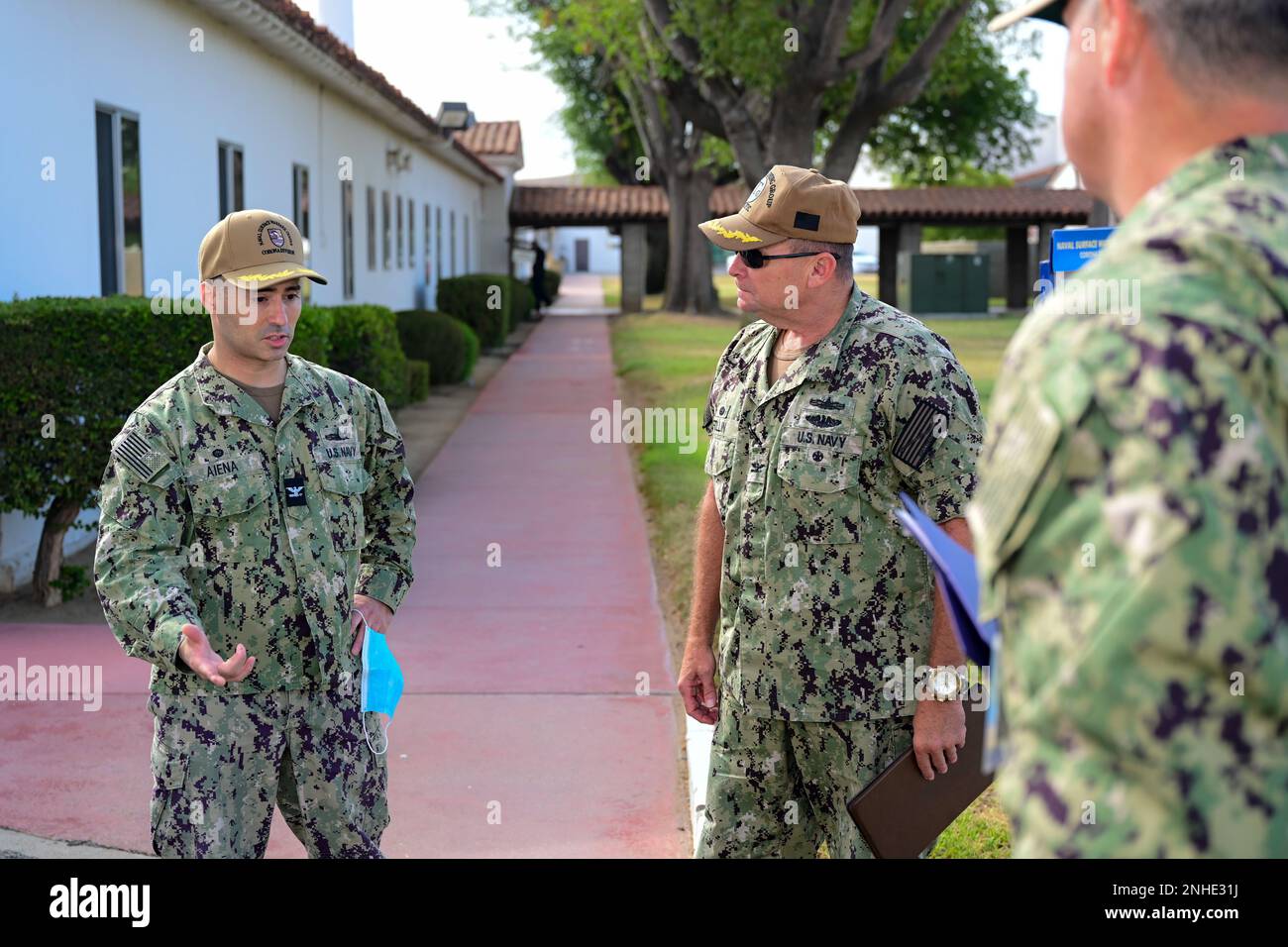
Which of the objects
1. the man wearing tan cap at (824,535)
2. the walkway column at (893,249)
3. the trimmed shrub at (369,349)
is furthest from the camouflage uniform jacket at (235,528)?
the walkway column at (893,249)

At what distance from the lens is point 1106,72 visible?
4.98 feet

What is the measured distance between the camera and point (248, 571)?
3518mm

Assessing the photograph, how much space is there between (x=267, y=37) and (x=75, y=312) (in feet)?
21.3

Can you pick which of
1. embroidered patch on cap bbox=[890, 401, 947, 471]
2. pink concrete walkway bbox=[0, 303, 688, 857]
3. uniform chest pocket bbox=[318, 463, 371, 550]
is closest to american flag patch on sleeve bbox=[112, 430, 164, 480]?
uniform chest pocket bbox=[318, 463, 371, 550]

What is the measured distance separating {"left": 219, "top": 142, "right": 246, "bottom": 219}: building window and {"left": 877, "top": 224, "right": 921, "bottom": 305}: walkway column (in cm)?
2785

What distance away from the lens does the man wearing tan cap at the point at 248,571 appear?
3.44 metres

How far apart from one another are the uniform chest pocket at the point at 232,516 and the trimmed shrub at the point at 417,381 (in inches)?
586

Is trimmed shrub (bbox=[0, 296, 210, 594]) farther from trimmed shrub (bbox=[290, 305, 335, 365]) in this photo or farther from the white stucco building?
trimmed shrub (bbox=[290, 305, 335, 365])

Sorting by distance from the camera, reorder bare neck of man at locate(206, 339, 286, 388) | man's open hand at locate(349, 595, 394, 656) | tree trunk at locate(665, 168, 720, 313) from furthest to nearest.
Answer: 1. tree trunk at locate(665, 168, 720, 313)
2. man's open hand at locate(349, 595, 394, 656)
3. bare neck of man at locate(206, 339, 286, 388)

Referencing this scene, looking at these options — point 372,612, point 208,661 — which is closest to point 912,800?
point 372,612

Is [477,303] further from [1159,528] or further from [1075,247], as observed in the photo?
[1159,528]

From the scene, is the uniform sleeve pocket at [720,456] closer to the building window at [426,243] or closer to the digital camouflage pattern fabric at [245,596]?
the digital camouflage pattern fabric at [245,596]

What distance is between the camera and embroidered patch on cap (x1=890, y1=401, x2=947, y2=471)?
3336mm
